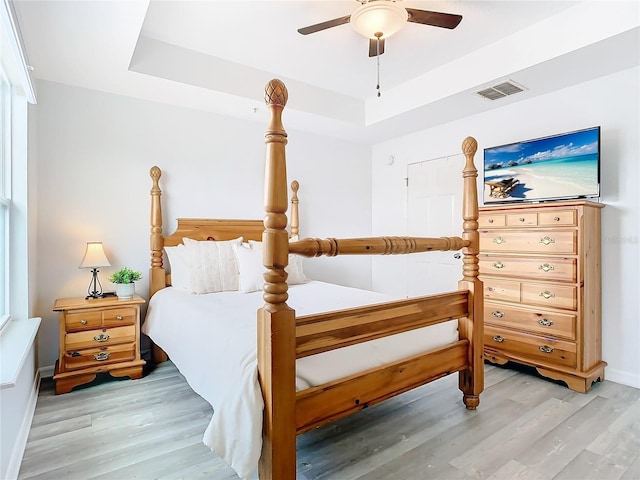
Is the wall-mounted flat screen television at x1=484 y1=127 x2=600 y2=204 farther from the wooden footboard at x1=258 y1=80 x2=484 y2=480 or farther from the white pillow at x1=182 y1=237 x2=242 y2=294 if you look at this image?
the white pillow at x1=182 y1=237 x2=242 y2=294

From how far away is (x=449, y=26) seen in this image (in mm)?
2146

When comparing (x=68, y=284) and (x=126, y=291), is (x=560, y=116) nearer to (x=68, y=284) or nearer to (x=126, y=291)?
(x=126, y=291)

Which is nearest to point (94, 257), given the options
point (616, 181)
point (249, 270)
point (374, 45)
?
point (249, 270)

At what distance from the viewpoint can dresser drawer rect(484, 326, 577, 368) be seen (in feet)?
8.78

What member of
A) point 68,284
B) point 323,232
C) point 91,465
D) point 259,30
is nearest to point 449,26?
point 259,30

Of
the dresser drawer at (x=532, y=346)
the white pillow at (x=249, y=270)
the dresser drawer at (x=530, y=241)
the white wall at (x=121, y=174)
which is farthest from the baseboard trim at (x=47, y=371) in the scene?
the dresser drawer at (x=530, y=241)

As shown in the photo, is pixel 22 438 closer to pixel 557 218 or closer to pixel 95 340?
pixel 95 340

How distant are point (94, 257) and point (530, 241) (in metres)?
3.50

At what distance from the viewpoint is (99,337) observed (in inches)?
106

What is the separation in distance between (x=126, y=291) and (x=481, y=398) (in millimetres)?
2797

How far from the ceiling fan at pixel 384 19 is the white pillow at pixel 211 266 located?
1.91m

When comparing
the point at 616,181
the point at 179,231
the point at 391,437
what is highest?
the point at 616,181

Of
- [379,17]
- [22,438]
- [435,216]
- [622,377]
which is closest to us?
[22,438]

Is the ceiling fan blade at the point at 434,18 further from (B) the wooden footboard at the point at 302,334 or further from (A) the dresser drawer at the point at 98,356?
(A) the dresser drawer at the point at 98,356
